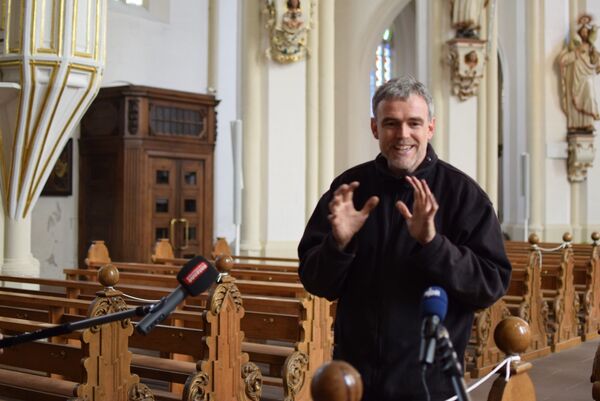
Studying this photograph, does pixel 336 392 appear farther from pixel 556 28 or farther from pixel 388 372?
pixel 556 28

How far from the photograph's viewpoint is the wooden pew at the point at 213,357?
4.87 m

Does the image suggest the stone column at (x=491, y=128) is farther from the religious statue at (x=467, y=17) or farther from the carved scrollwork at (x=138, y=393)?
the carved scrollwork at (x=138, y=393)

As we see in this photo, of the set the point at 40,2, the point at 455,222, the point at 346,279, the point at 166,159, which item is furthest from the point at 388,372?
the point at 166,159

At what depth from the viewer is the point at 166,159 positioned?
506 inches

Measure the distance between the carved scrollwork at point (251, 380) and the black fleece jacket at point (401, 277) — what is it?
2.80 m

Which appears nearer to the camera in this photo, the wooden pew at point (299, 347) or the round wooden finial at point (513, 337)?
the round wooden finial at point (513, 337)

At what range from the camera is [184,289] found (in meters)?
1.98

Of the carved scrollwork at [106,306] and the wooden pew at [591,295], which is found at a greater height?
the carved scrollwork at [106,306]

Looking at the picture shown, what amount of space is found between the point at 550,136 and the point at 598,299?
7.25m

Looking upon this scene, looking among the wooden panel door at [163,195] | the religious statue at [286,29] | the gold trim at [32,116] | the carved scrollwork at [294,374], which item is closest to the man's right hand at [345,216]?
the carved scrollwork at [294,374]

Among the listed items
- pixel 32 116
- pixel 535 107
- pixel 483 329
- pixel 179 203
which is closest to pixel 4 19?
pixel 32 116

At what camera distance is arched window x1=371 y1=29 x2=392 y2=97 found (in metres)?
21.6

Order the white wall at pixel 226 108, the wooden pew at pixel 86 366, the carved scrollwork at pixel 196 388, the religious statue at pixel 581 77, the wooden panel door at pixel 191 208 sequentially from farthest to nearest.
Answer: the religious statue at pixel 581 77
the white wall at pixel 226 108
the wooden panel door at pixel 191 208
the carved scrollwork at pixel 196 388
the wooden pew at pixel 86 366

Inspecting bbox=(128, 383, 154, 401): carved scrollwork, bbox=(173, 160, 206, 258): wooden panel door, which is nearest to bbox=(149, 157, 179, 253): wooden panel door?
bbox=(173, 160, 206, 258): wooden panel door
